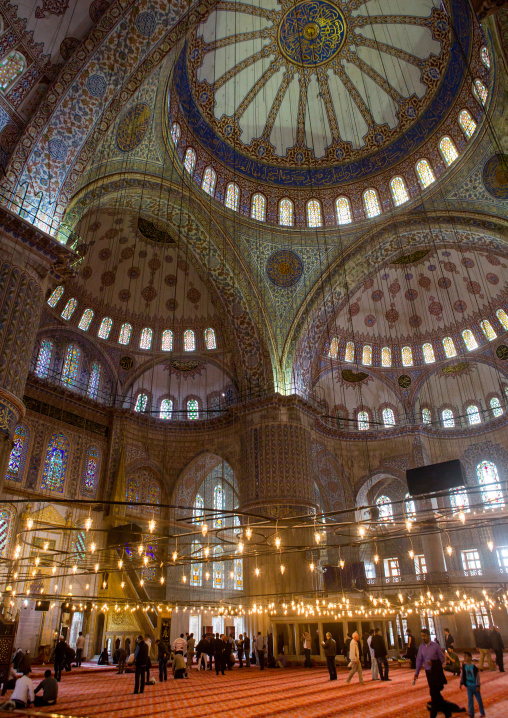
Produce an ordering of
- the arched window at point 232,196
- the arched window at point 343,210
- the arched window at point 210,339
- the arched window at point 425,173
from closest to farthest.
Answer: the arched window at point 425,173 < the arched window at point 232,196 < the arched window at point 343,210 < the arched window at point 210,339

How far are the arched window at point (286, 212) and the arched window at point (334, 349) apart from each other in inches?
210

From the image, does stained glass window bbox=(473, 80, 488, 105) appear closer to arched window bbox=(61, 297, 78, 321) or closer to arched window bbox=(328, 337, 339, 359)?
arched window bbox=(328, 337, 339, 359)

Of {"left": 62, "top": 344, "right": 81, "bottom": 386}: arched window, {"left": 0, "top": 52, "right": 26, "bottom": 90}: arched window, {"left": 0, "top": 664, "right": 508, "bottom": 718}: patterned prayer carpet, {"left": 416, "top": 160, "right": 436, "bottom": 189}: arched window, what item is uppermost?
{"left": 416, "top": 160, "right": 436, "bottom": 189}: arched window

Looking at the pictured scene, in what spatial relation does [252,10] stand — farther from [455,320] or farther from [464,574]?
[464,574]

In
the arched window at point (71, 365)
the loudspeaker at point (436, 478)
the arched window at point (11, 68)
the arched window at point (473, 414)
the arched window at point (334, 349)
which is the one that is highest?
the arched window at point (334, 349)

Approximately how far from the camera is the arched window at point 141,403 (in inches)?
741

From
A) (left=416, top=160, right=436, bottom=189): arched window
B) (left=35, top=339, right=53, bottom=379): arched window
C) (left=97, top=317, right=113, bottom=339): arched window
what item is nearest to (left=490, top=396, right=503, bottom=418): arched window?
(left=416, top=160, right=436, bottom=189): arched window

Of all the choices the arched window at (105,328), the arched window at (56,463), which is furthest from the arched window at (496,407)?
the arched window at (56,463)

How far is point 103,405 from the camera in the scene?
17375 millimetres

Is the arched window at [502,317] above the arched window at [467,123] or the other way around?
the other way around

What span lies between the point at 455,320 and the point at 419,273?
2441mm

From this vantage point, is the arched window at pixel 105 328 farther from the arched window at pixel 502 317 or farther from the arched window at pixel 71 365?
the arched window at pixel 502 317

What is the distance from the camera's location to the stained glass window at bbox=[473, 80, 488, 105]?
13327 mm

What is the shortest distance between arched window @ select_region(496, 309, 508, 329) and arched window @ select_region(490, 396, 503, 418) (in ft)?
9.41
